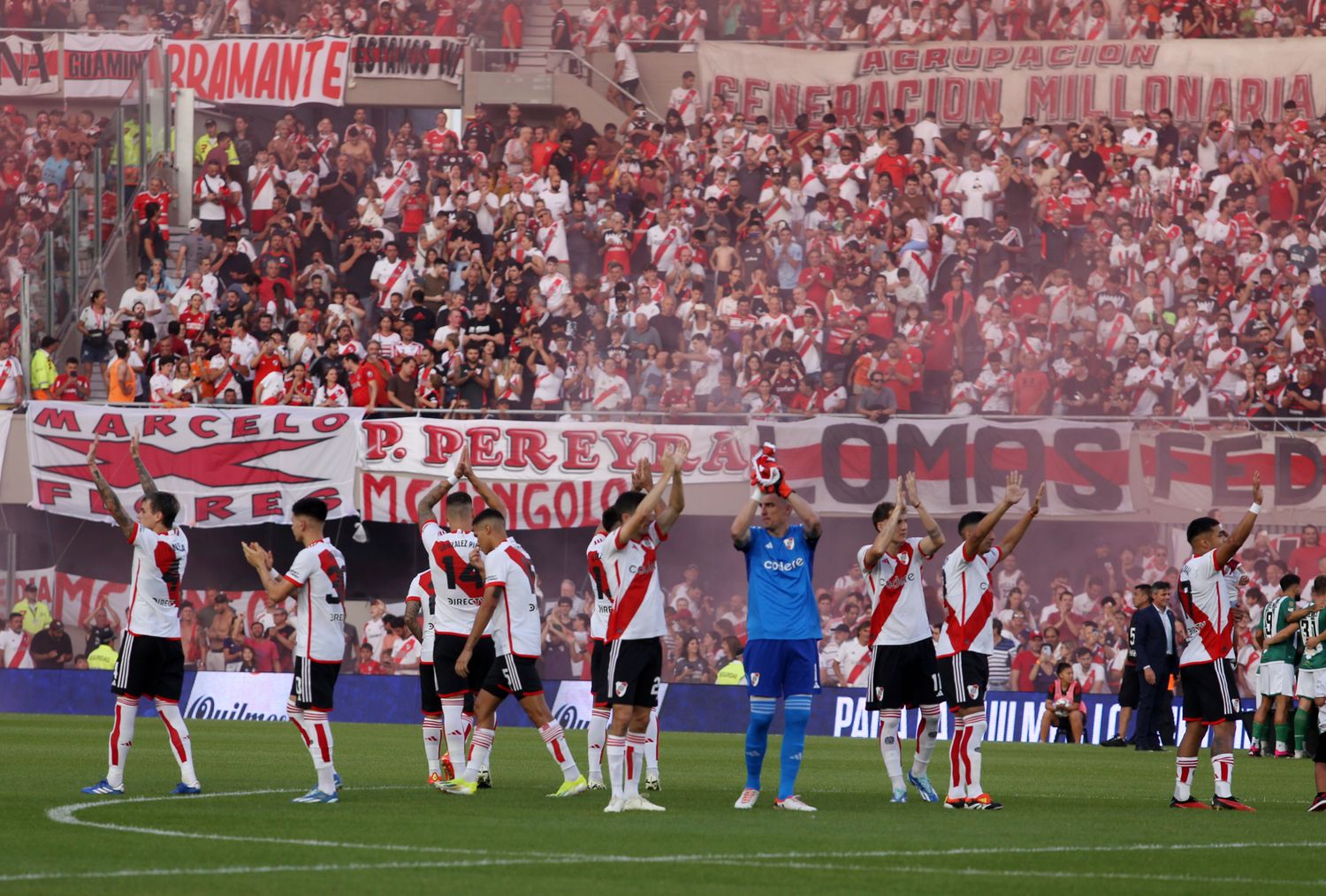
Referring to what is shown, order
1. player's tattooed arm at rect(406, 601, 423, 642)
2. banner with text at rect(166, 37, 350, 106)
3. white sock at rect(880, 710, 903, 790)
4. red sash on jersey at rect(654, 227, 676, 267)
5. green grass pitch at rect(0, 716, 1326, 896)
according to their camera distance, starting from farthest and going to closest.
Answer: banner with text at rect(166, 37, 350, 106) < red sash on jersey at rect(654, 227, 676, 267) < player's tattooed arm at rect(406, 601, 423, 642) < white sock at rect(880, 710, 903, 790) < green grass pitch at rect(0, 716, 1326, 896)

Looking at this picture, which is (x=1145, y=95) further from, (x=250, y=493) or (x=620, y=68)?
(x=250, y=493)

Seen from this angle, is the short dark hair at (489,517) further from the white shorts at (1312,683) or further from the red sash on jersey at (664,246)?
the red sash on jersey at (664,246)

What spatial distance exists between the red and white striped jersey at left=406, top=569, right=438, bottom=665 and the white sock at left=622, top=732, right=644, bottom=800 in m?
2.41

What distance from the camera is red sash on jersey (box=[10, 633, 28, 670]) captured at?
31266mm

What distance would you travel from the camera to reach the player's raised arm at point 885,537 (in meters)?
14.4

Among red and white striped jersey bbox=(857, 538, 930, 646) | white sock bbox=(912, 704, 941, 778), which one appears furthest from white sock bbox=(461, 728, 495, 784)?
white sock bbox=(912, 704, 941, 778)

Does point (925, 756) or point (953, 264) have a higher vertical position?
point (953, 264)

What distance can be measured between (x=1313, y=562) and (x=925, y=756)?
47.5 feet

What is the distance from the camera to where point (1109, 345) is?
30000 mm

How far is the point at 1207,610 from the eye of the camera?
49.3 ft

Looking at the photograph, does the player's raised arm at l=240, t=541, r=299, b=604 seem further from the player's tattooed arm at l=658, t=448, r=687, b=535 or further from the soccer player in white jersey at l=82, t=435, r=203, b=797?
the player's tattooed arm at l=658, t=448, r=687, b=535

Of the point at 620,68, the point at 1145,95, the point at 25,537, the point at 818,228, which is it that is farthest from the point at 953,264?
the point at 25,537

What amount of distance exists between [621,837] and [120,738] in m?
4.72

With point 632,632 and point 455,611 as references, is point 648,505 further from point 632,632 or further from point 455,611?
point 455,611
